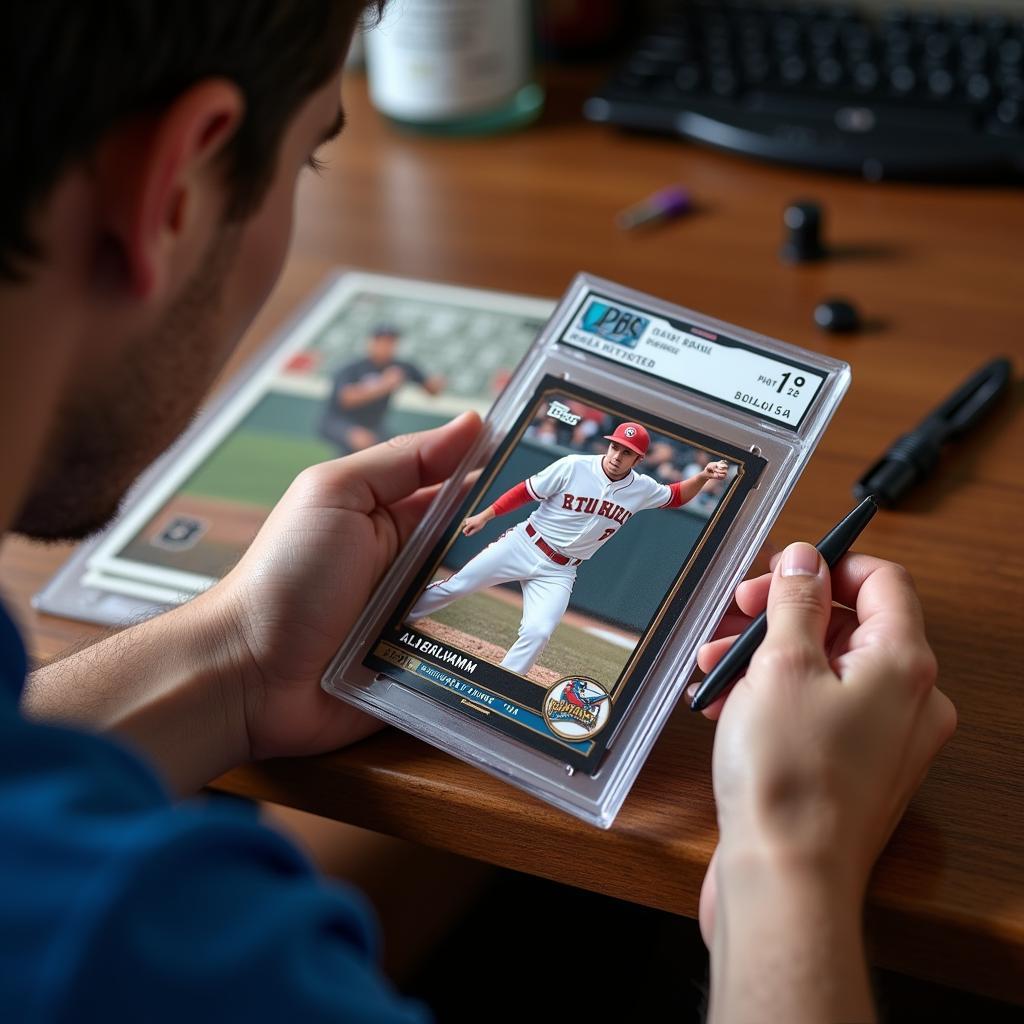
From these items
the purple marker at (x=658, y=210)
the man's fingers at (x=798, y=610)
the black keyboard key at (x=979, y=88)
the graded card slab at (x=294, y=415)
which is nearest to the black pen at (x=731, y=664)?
the man's fingers at (x=798, y=610)

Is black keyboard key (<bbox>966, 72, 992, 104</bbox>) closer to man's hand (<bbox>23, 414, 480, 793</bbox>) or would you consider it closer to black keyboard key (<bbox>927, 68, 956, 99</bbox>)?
black keyboard key (<bbox>927, 68, 956, 99</bbox>)

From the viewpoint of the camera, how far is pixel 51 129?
1.42ft

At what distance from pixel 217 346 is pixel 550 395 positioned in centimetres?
20

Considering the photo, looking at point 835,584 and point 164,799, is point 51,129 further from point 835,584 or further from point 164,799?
point 835,584

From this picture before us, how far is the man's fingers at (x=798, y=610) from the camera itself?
56 centimetres

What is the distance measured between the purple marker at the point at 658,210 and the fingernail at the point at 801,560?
50 cm

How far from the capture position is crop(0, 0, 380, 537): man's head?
1.42ft

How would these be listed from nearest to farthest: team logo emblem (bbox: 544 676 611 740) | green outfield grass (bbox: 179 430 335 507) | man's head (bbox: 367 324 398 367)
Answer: team logo emblem (bbox: 544 676 611 740), green outfield grass (bbox: 179 430 335 507), man's head (bbox: 367 324 398 367)

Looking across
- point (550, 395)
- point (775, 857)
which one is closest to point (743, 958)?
point (775, 857)

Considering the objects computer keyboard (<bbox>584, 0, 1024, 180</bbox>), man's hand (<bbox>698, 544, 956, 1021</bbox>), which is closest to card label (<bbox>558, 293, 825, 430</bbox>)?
man's hand (<bbox>698, 544, 956, 1021</bbox>)

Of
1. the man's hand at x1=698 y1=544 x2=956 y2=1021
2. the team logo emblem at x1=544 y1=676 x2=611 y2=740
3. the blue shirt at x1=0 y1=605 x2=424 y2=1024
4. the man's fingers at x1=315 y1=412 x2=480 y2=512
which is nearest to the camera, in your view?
the blue shirt at x1=0 y1=605 x2=424 y2=1024

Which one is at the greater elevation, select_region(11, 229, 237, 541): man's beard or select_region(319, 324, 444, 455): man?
select_region(11, 229, 237, 541): man's beard

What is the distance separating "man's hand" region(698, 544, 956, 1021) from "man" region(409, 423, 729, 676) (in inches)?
3.4

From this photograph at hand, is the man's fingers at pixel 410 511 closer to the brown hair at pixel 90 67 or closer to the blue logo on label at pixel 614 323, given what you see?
the blue logo on label at pixel 614 323
